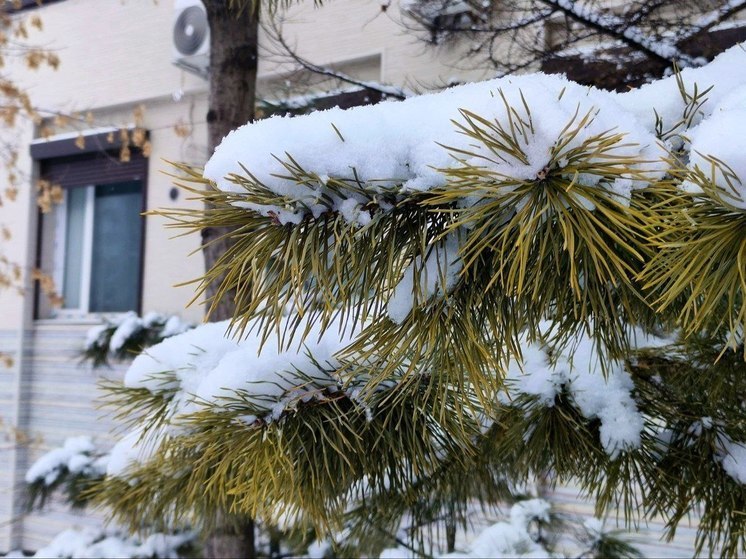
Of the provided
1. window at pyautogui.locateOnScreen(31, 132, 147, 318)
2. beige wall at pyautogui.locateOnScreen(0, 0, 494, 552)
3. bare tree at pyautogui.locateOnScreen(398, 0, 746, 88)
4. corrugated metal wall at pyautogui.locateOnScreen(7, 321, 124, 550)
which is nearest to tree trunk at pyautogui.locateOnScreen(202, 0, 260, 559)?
bare tree at pyautogui.locateOnScreen(398, 0, 746, 88)

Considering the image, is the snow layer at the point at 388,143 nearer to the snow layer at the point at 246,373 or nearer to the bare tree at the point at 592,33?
the snow layer at the point at 246,373

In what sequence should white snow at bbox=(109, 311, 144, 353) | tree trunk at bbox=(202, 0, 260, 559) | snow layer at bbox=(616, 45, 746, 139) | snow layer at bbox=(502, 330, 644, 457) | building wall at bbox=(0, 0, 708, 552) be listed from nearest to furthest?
1. snow layer at bbox=(616, 45, 746, 139)
2. snow layer at bbox=(502, 330, 644, 457)
3. tree trunk at bbox=(202, 0, 260, 559)
4. white snow at bbox=(109, 311, 144, 353)
5. building wall at bbox=(0, 0, 708, 552)

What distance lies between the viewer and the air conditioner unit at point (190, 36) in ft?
13.5

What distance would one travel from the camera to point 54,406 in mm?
5168

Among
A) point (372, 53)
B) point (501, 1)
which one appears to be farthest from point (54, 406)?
point (501, 1)

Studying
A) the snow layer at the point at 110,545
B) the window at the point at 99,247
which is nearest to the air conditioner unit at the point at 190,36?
the window at the point at 99,247

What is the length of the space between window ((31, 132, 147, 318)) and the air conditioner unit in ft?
2.82

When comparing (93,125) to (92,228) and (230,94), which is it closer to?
(92,228)

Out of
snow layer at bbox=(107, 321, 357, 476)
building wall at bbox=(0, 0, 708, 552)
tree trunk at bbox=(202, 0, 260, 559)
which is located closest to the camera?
snow layer at bbox=(107, 321, 357, 476)

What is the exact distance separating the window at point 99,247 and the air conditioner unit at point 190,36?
1101 millimetres

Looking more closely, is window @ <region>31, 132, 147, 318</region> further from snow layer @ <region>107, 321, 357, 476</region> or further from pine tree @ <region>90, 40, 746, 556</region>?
pine tree @ <region>90, 40, 746, 556</region>

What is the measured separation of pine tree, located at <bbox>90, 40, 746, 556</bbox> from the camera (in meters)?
0.51

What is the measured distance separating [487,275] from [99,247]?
4915mm

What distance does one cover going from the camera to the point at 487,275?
62 cm
